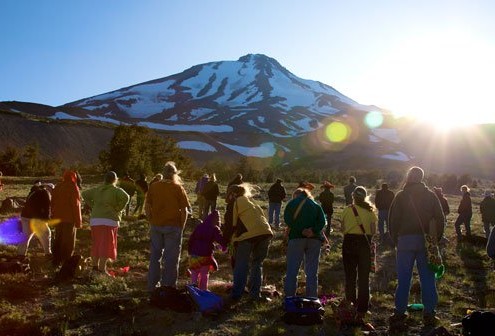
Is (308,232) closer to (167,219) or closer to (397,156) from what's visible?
(167,219)

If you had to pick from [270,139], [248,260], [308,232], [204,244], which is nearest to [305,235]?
[308,232]

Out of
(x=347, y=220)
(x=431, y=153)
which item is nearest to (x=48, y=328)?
(x=347, y=220)

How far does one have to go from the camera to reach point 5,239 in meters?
13.0

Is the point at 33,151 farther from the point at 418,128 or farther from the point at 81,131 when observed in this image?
the point at 418,128

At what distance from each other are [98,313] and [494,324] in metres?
5.39

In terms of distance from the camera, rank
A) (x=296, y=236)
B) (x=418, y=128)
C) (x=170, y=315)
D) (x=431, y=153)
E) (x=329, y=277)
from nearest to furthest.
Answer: (x=170, y=315), (x=296, y=236), (x=329, y=277), (x=431, y=153), (x=418, y=128)

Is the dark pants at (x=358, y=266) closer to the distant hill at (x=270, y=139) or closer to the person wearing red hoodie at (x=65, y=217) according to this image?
the person wearing red hoodie at (x=65, y=217)

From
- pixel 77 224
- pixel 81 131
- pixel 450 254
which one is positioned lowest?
pixel 450 254

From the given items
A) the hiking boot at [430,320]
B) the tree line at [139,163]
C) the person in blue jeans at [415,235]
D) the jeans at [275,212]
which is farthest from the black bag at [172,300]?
the tree line at [139,163]

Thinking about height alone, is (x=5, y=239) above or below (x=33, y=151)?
below

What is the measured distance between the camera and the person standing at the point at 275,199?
17109 millimetres

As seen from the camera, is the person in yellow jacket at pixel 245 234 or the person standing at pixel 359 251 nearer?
the person standing at pixel 359 251

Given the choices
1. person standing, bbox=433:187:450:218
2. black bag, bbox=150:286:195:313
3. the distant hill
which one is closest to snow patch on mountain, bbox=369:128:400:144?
the distant hill

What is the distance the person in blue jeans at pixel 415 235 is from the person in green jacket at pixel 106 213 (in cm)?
493
